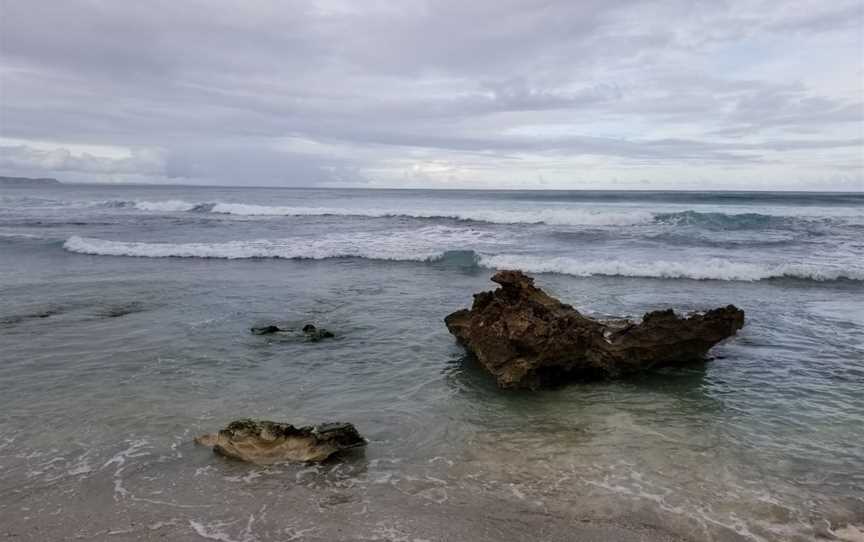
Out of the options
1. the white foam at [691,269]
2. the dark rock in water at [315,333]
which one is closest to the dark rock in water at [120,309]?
the dark rock in water at [315,333]

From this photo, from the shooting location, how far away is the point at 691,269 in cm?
1683

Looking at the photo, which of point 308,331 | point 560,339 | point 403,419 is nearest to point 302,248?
point 308,331

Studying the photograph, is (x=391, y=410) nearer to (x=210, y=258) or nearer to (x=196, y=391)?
(x=196, y=391)

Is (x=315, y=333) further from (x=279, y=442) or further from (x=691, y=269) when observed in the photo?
(x=691, y=269)

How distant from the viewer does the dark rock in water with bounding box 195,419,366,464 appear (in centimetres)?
539

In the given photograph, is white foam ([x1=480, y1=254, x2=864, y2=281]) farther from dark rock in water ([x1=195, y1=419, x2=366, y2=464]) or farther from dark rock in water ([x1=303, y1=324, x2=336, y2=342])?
dark rock in water ([x1=195, y1=419, x2=366, y2=464])

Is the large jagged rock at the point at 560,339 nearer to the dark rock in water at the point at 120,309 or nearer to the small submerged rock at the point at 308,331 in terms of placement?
the small submerged rock at the point at 308,331

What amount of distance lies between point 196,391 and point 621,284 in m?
11.2

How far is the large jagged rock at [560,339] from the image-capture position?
24.7ft

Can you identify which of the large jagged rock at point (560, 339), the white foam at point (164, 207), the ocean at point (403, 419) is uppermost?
the white foam at point (164, 207)

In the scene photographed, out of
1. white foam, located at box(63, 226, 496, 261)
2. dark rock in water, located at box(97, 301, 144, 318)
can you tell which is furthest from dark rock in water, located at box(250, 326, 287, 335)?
white foam, located at box(63, 226, 496, 261)

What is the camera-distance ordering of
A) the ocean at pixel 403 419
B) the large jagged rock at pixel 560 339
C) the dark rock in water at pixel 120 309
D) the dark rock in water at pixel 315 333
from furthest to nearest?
the dark rock in water at pixel 120 309
the dark rock in water at pixel 315 333
the large jagged rock at pixel 560 339
the ocean at pixel 403 419

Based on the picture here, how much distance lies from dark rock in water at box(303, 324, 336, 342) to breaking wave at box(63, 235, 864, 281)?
902 cm

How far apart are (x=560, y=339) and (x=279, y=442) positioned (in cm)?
375
